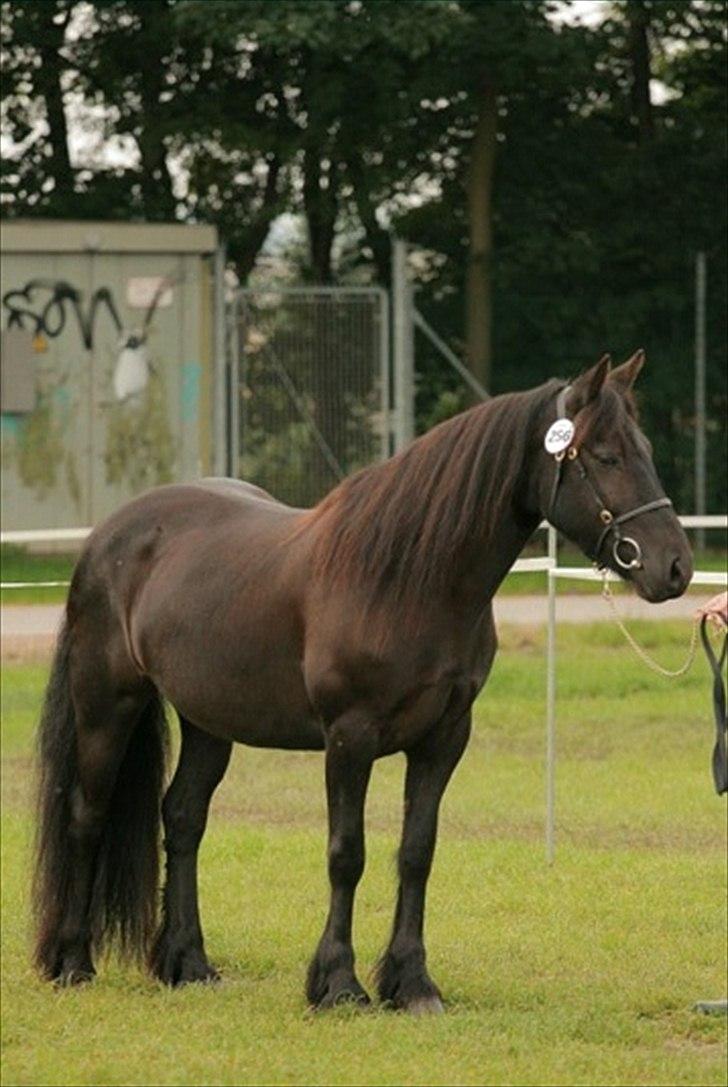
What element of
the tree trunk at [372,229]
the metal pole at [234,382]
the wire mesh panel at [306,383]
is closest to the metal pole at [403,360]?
the wire mesh panel at [306,383]

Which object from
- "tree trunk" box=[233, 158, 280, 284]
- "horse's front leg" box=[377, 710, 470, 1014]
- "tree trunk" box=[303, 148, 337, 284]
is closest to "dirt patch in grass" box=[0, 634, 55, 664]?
"tree trunk" box=[303, 148, 337, 284]

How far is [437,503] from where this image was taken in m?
8.01

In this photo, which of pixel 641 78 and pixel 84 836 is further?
pixel 641 78

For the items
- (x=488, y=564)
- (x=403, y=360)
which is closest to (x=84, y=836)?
(x=488, y=564)

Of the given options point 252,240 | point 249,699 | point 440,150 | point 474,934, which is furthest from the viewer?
point 252,240

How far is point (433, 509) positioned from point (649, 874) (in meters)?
3.49

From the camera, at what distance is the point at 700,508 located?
26.1m

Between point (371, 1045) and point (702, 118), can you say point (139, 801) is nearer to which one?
point (371, 1045)

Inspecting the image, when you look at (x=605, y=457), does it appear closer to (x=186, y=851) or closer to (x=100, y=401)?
(x=186, y=851)

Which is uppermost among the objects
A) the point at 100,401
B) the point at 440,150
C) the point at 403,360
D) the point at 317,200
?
the point at 440,150

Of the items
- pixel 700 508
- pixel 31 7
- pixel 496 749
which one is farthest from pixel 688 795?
pixel 31 7

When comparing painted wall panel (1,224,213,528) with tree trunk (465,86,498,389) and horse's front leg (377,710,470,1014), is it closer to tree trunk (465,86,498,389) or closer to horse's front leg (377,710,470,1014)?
tree trunk (465,86,498,389)

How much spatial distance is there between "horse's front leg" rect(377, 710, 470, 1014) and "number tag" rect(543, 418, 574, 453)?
2.90ft

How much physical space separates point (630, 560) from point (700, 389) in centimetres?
1869
